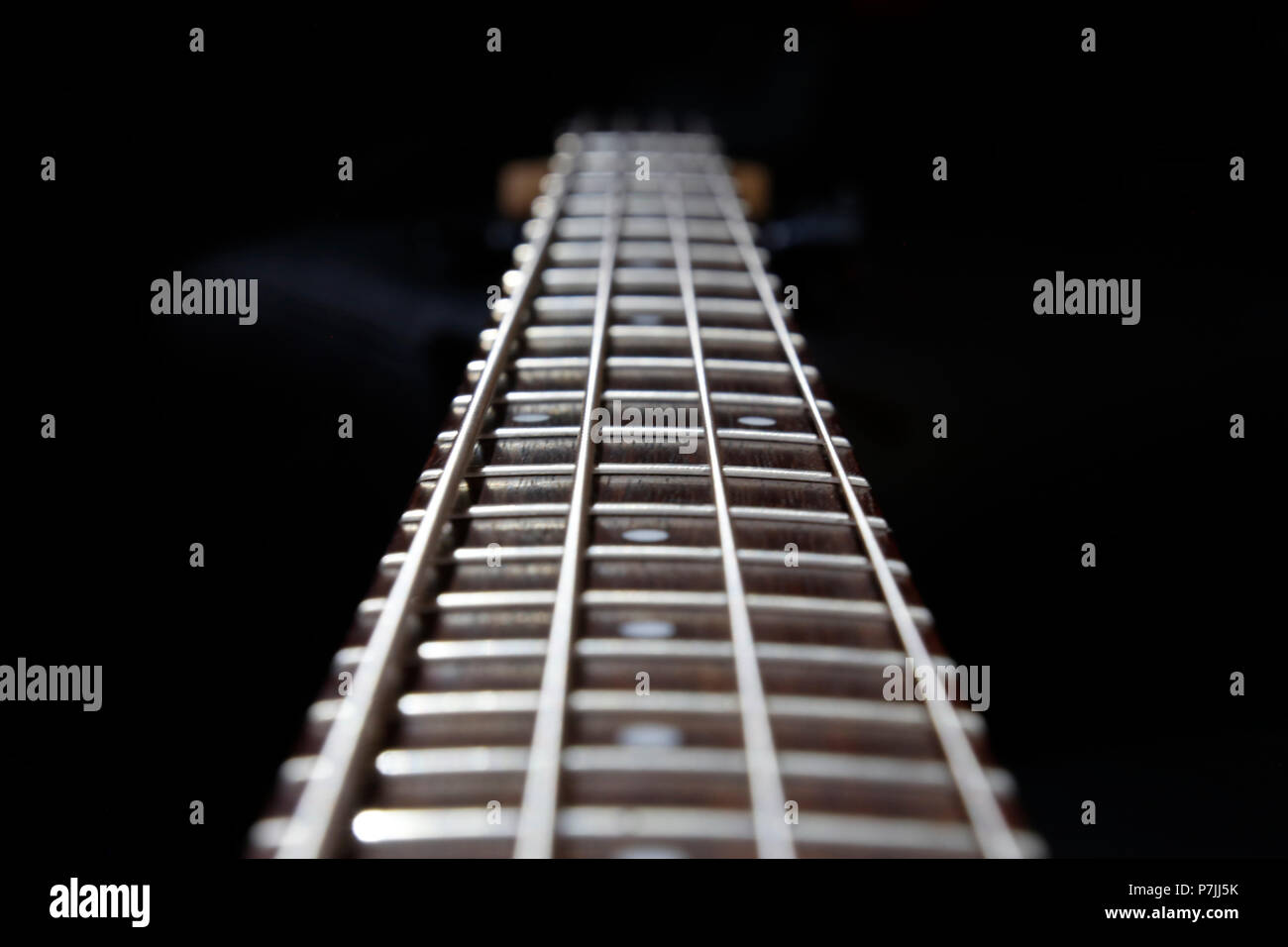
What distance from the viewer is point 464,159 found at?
4766 millimetres

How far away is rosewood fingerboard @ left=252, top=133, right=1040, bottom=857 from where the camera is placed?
3.07 feet

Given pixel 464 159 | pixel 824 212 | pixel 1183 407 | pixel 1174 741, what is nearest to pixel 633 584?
pixel 1174 741

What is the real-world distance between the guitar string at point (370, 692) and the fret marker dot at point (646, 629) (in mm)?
218

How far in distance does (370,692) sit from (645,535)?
0.41m

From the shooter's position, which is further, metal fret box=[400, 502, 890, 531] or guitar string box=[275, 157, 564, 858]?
metal fret box=[400, 502, 890, 531]

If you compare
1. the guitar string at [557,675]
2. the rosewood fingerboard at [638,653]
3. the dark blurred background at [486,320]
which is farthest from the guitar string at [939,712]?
the dark blurred background at [486,320]

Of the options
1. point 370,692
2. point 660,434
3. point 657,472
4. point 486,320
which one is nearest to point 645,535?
point 657,472

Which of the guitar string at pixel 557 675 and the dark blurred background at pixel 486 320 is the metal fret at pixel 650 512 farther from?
the dark blurred background at pixel 486 320

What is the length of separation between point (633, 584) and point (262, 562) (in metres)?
1.17

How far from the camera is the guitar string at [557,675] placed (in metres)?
0.91

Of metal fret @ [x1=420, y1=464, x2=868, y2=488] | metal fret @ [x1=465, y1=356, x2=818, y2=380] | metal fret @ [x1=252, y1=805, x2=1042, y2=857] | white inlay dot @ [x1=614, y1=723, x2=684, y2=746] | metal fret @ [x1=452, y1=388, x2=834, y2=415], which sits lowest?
metal fret @ [x1=252, y1=805, x2=1042, y2=857]

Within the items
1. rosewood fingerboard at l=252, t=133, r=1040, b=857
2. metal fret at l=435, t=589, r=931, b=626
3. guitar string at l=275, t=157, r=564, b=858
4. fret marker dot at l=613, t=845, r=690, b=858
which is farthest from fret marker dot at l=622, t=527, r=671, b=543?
fret marker dot at l=613, t=845, r=690, b=858

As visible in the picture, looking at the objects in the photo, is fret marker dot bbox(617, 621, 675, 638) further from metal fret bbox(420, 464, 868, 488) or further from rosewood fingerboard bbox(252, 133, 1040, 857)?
metal fret bbox(420, 464, 868, 488)

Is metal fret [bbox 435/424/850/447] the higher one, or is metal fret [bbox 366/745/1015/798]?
metal fret [bbox 435/424/850/447]
